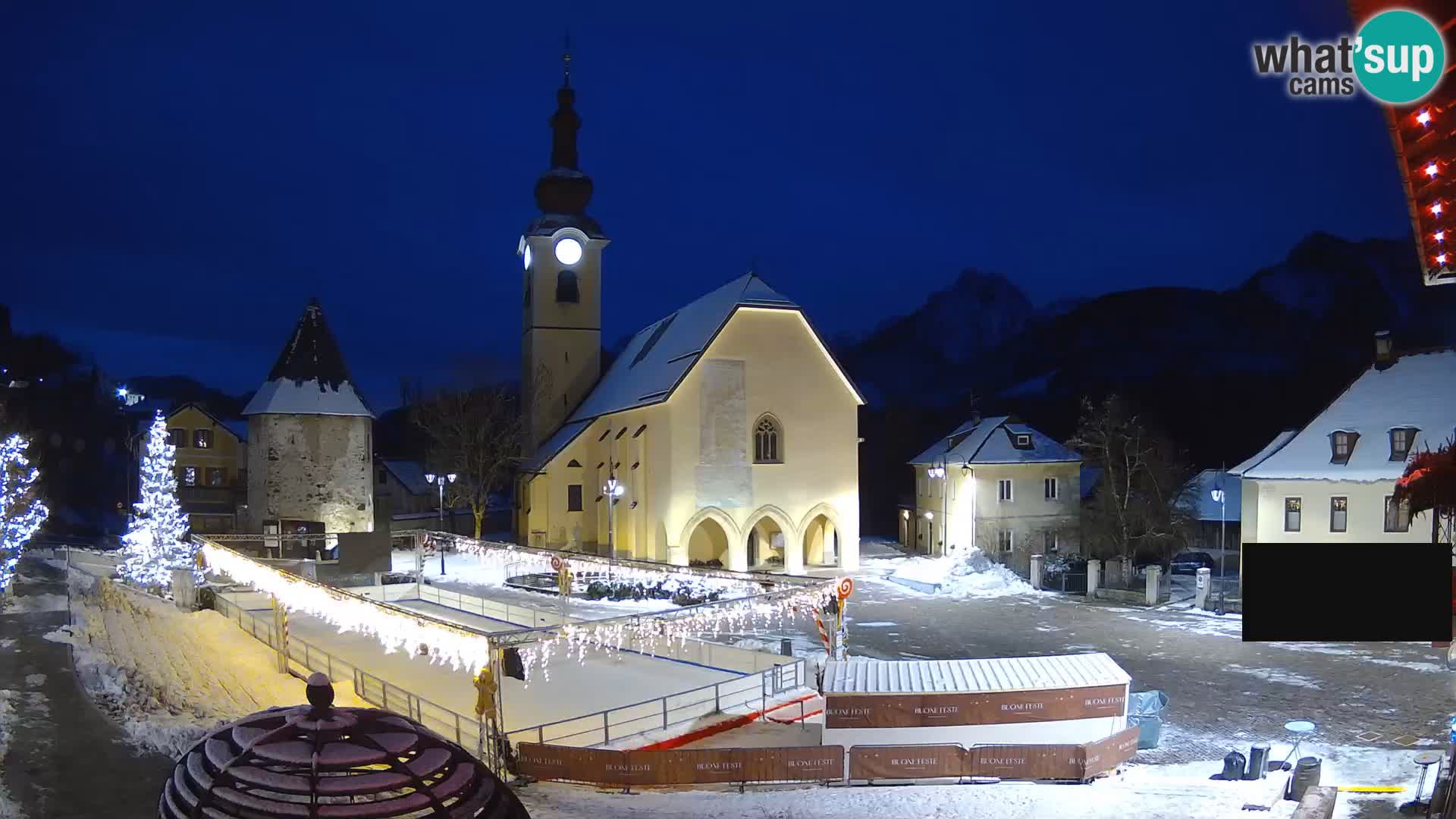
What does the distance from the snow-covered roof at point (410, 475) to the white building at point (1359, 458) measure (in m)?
49.6

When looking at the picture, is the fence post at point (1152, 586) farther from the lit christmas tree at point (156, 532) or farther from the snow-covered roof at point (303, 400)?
the snow-covered roof at point (303, 400)

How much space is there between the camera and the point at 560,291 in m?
48.4

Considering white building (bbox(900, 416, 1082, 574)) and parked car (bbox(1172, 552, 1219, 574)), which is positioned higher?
white building (bbox(900, 416, 1082, 574))

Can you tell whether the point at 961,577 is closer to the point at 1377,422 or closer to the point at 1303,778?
the point at 1377,422

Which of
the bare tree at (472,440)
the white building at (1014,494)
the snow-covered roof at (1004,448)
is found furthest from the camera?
the bare tree at (472,440)

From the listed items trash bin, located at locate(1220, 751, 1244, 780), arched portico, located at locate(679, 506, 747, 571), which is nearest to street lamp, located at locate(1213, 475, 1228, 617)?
trash bin, located at locate(1220, 751, 1244, 780)

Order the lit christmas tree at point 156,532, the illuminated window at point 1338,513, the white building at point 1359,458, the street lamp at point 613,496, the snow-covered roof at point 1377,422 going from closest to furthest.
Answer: the white building at point 1359,458 → the snow-covered roof at point 1377,422 → the illuminated window at point 1338,513 → the lit christmas tree at point 156,532 → the street lamp at point 613,496

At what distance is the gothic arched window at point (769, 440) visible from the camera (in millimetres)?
38469

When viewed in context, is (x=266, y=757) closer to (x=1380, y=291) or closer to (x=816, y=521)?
(x=816, y=521)

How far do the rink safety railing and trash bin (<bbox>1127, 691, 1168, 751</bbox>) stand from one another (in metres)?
6.28

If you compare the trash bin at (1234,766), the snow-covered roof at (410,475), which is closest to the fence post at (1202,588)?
the trash bin at (1234,766)

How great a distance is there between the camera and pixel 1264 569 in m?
6.49

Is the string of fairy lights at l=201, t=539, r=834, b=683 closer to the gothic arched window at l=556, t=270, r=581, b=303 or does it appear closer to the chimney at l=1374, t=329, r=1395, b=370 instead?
the chimney at l=1374, t=329, r=1395, b=370

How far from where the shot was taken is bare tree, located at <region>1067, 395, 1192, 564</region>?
37.0 meters
